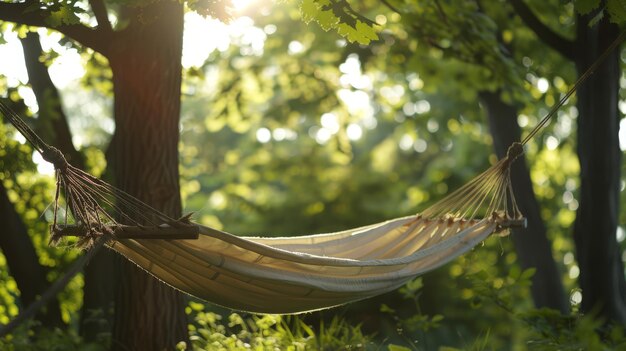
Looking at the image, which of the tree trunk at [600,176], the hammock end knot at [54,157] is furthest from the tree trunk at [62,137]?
the tree trunk at [600,176]

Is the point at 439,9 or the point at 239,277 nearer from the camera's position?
the point at 239,277

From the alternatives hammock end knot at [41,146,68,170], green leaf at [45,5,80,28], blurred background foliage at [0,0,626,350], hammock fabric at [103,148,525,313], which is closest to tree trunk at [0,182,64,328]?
blurred background foliage at [0,0,626,350]

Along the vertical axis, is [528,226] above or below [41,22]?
below

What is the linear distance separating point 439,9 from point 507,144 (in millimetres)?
1726

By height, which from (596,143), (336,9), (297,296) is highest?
(336,9)

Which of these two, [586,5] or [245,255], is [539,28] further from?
[245,255]

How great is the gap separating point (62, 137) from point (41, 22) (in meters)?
1.85

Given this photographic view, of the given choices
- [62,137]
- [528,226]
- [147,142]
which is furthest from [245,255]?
[528,226]

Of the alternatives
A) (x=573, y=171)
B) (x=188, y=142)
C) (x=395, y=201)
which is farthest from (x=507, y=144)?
(x=188, y=142)

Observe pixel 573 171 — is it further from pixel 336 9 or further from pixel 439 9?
pixel 336 9

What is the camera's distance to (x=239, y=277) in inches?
116

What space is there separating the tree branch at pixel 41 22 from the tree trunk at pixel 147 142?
7cm

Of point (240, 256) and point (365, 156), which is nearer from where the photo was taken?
point (240, 256)

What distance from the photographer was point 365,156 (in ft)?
33.2
